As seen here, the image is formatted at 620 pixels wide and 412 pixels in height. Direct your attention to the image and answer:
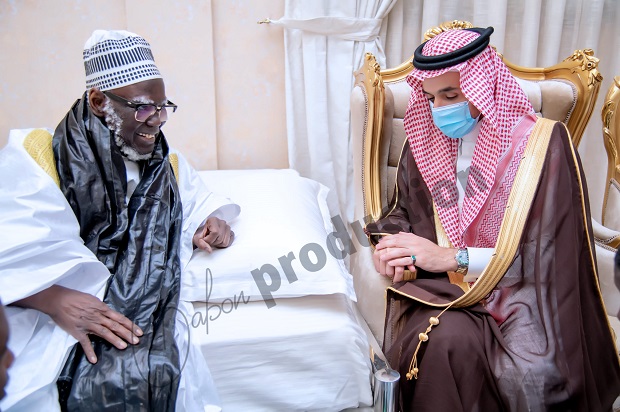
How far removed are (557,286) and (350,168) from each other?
4.76 feet

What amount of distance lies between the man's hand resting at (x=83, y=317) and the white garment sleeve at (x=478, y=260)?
0.98 meters

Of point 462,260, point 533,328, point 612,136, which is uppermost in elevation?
point 612,136

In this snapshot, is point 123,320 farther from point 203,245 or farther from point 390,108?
point 390,108

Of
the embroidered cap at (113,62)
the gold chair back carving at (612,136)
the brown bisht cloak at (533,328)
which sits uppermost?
the embroidered cap at (113,62)

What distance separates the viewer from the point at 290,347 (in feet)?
4.76

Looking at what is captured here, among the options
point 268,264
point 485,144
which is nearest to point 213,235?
point 268,264

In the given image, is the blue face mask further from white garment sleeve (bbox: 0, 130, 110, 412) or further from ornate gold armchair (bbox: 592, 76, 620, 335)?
white garment sleeve (bbox: 0, 130, 110, 412)

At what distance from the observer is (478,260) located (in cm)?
144

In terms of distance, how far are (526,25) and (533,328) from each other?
5.95 feet

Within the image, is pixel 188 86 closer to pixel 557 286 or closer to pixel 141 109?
pixel 141 109

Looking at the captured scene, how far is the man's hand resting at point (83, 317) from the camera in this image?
1238 mm

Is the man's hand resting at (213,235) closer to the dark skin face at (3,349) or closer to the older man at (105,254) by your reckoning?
the older man at (105,254)

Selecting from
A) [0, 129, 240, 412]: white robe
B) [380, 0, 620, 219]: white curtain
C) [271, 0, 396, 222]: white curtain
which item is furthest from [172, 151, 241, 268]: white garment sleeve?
[380, 0, 620, 219]: white curtain

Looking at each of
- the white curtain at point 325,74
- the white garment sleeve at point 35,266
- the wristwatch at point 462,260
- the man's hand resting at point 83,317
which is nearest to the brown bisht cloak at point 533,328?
the wristwatch at point 462,260
